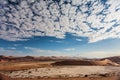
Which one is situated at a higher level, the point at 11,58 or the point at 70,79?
the point at 11,58

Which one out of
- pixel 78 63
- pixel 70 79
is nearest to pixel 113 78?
pixel 70 79

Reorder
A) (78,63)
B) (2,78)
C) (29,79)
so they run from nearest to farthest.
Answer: (2,78), (29,79), (78,63)

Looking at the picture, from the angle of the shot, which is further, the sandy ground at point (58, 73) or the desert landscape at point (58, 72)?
the sandy ground at point (58, 73)

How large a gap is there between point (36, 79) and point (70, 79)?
1553 millimetres

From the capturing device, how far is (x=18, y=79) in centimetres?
888

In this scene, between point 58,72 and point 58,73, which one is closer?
point 58,73

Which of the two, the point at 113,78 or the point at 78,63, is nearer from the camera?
the point at 113,78

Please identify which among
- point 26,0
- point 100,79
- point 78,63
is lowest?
point 100,79

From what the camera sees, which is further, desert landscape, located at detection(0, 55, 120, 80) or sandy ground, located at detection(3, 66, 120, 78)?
sandy ground, located at detection(3, 66, 120, 78)

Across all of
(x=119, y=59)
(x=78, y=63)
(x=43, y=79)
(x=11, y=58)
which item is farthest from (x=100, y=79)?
(x=11, y=58)

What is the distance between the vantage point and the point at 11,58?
25891 mm

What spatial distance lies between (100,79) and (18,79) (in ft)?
12.2

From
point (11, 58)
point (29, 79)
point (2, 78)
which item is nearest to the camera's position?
point (2, 78)

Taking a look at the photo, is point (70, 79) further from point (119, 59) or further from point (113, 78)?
point (119, 59)
